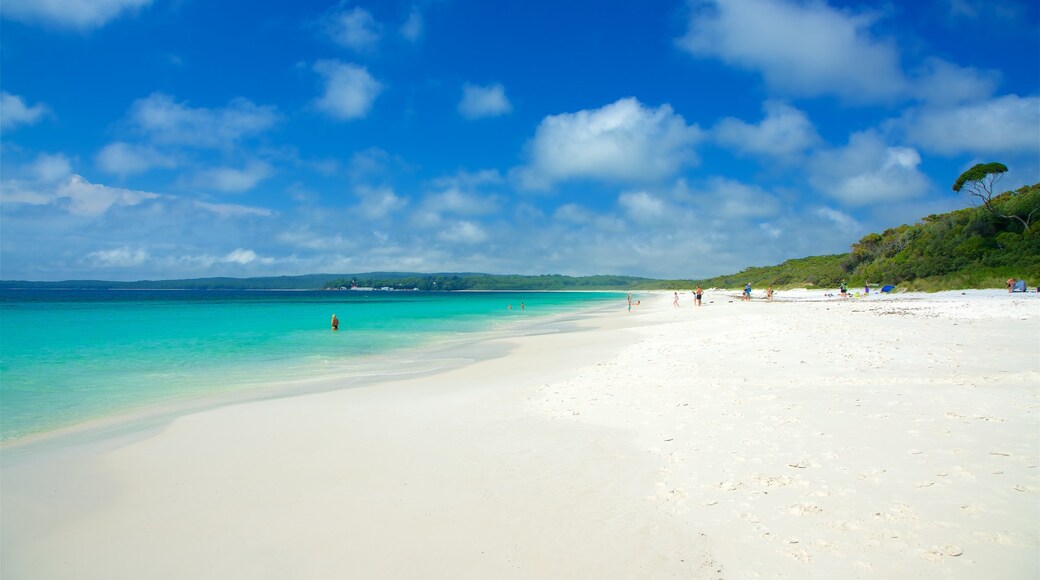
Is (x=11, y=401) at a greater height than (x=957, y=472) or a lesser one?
lesser

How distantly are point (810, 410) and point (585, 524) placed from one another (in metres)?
4.51

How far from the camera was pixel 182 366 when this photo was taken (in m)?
17.6

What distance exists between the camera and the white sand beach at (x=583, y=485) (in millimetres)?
3992

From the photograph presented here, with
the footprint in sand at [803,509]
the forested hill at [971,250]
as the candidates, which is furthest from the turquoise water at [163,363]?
the forested hill at [971,250]

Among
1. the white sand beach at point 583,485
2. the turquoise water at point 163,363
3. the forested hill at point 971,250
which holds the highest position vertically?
the forested hill at point 971,250

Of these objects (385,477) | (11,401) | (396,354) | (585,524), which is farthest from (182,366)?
(585,524)

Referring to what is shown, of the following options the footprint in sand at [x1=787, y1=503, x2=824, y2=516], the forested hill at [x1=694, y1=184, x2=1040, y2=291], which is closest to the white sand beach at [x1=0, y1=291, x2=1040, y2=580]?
the footprint in sand at [x1=787, y1=503, x2=824, y2=516]

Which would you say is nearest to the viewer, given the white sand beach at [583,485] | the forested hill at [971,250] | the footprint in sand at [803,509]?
the white sand beach at [583,485]

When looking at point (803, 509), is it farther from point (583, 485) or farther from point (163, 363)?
point (163, 363)

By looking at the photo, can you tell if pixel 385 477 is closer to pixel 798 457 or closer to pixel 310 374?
pixel 798 457

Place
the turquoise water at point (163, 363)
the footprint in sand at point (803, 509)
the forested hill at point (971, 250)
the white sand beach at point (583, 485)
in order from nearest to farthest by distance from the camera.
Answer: the white sand beach at point (583, 485), the footprint in sand at point (803, 509), the turquoise water at point (163, 363), the forested hill at point (971, 250)

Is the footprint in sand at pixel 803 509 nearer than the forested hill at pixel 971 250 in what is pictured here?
Yes

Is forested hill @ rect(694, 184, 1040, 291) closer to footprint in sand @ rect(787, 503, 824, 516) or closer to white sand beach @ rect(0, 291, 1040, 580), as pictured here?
white sand beach @ rect(0, 291, 1040, 580)

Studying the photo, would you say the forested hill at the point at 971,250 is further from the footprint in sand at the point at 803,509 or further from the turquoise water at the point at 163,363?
the footprint in sand at the point at 803,509
